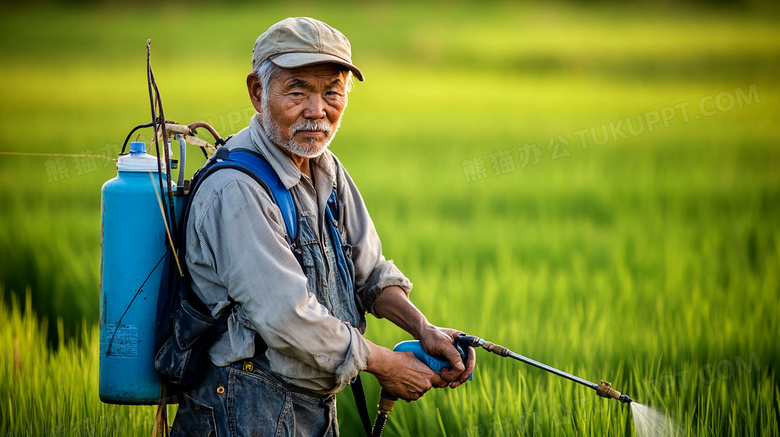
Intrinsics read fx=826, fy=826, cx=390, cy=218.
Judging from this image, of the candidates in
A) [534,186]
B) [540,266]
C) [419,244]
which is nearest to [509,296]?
[540,266]

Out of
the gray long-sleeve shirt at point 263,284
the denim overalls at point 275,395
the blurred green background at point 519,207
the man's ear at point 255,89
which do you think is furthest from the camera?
the blurred green background at point 519,207

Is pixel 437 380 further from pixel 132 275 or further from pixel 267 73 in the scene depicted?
pixel 267 73

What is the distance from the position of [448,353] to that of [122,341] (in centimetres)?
99

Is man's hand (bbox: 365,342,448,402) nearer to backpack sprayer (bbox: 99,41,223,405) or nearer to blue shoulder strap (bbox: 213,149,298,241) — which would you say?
blue shoulder strap (bbox: 213,149,298,241)

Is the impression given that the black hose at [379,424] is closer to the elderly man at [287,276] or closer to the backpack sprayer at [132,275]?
the elderly man at [287,276]

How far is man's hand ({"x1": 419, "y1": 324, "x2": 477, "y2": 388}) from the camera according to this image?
102 inches

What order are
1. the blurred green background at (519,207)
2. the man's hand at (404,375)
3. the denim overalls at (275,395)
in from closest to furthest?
the denim overalls at (275,395)
the man's hand at (404,375)
the blurred green background at (519,207)

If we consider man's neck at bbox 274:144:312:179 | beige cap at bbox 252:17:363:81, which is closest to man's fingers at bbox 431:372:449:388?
man's neck at bbox 274:144:312:179

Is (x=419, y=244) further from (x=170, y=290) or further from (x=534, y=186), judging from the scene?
(x=170, y=290)

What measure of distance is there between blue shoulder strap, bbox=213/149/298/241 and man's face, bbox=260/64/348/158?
3.9 inches

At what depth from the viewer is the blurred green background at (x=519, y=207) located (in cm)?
366

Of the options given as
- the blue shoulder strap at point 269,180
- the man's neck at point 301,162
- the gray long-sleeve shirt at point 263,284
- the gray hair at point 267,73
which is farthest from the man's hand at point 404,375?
the gray hair at point 267,73

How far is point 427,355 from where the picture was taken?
262 cm

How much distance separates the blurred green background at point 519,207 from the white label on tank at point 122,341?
3.22 ft
